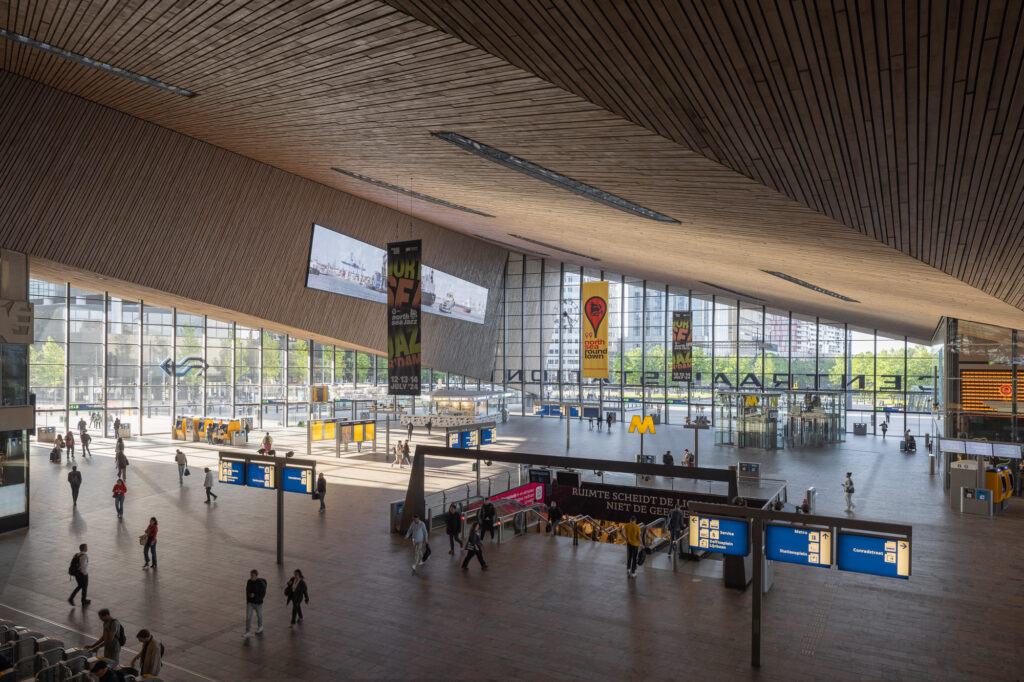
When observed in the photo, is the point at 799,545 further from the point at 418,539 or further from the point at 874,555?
the point at 418,539

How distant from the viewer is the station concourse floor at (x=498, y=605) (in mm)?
8867

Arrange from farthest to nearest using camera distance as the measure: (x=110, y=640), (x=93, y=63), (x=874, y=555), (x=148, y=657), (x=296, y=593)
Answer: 1. (x=93, y=63)
2. (x=296, y=593)
3. (x=874, y=555)
4. (x=110, y=640)
5. (x=148, y=657)

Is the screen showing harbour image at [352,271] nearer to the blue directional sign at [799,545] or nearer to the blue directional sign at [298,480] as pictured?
the blue directional sign at [298,480]

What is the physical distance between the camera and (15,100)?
14.7 metres

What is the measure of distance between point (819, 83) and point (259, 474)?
1275 cm

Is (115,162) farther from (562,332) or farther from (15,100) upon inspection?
(562,332)

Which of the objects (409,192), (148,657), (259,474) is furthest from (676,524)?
(409,192)

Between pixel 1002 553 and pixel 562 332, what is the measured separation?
31510 millimetres

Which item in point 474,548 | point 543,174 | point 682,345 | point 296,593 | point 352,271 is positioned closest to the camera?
point 296,593

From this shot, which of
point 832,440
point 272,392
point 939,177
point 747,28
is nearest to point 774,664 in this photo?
point 939,177

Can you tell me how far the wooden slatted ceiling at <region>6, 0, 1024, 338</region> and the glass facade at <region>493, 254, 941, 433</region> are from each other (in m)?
20.3

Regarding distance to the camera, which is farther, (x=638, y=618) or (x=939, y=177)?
(x=638, y=618)

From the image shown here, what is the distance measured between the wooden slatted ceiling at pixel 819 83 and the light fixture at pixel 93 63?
863 centimetres

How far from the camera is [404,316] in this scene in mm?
15453
